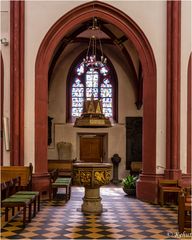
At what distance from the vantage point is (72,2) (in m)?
11.4

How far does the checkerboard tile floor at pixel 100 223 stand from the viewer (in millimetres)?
7070

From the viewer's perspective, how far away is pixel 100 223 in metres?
8.05

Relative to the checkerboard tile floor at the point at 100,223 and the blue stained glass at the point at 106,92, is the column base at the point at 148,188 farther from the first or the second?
the blue stained glass at the point at 106,92

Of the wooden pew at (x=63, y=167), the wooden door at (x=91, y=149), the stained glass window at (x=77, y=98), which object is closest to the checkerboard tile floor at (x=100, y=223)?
Answer: the wooden pew at (x=63, y=167)

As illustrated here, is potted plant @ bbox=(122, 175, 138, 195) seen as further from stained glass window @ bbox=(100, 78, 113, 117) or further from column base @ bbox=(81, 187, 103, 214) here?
stained glass window @ bbox=(100, 78, 113, 117)

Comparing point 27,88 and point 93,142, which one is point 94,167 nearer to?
point 27,88

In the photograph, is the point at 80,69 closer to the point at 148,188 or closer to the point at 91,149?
the point at 91,149

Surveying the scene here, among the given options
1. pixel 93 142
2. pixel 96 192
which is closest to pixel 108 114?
pixel 93 142

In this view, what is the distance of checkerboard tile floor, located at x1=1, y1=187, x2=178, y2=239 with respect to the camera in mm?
7070

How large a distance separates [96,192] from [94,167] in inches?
25.6

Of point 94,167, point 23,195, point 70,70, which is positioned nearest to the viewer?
point 23,195

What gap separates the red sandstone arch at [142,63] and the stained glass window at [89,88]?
22.7 feet

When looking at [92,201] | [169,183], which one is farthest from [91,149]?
[92,201]

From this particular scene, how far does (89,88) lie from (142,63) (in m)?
7.29
